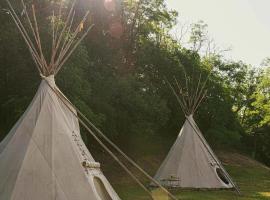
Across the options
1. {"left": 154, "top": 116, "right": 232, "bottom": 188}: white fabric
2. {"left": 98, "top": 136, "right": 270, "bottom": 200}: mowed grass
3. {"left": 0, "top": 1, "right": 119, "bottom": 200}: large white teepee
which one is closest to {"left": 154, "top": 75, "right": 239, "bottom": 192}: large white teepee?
{"left": 154, "top": 116, "right": 232, "bottom": 188}: white fabric

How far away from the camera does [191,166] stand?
49.7 feet

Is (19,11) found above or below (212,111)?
above

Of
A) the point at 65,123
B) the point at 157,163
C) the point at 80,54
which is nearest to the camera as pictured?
the point at 65,123

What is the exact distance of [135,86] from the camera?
73.0 ft

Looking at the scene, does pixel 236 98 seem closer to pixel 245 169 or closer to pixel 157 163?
pixel 245 169

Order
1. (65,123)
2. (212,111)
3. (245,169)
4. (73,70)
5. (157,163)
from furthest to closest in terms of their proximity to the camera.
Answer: (212,111)
(245,169)
(157,163)
(73,70)
(65,123)

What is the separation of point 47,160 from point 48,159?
0.02m

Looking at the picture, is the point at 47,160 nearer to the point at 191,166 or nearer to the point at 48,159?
the point at 48,159

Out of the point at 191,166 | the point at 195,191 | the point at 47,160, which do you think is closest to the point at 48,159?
the point at 47,160

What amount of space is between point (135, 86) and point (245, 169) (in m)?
8.13

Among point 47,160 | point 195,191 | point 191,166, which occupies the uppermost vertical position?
point 47,160

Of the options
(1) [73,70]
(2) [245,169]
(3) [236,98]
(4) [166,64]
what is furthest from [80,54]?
(3) [236,98]

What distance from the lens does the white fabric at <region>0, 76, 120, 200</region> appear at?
7.68 meters

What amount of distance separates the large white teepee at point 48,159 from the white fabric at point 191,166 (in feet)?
21.2
